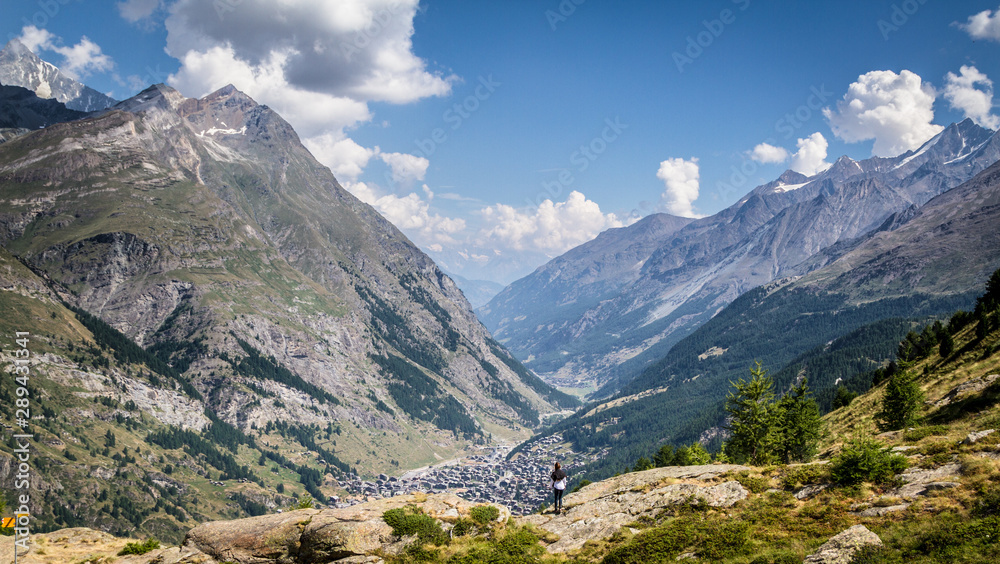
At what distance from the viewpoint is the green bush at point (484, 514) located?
30047 millimetres

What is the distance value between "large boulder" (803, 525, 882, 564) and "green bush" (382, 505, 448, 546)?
18.5 meters

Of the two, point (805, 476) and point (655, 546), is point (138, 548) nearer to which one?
point (655, 546)

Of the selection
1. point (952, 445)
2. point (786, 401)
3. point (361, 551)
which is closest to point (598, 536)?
point (361, 551)

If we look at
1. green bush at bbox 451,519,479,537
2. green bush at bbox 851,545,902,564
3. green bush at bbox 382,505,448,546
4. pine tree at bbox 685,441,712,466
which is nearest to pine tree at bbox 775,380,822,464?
pine tree at bbox 685,441,712,466

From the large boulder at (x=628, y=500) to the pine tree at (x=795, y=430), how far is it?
86.2ft

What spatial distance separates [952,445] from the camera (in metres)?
24.9

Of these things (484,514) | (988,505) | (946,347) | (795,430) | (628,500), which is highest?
(946,347)

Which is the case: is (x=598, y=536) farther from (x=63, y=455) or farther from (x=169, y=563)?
(x=63, y=455)

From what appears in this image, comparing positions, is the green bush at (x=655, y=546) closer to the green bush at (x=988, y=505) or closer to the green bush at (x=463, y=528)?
the green bush at (x=463, y=528)

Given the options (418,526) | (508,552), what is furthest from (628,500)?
(418,526)

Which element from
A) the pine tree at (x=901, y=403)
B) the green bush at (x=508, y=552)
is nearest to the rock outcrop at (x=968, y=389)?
the pine tree at (x=901, y=403)

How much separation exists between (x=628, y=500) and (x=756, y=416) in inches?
1189

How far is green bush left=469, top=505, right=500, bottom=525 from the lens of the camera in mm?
30047

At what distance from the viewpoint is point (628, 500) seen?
100ft
